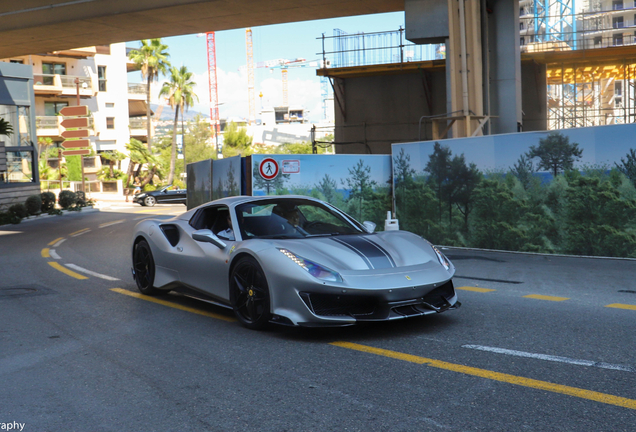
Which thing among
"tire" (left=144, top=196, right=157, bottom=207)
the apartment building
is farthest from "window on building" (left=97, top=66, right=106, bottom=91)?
"tire" (left=144, top=196, right=157, bottom=207)

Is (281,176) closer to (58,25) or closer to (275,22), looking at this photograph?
(275,22)

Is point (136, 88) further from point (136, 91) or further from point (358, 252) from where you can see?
point (358, 252)

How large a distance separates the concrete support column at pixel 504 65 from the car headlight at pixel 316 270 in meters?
12.9

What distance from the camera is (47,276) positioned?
1022 centimetres

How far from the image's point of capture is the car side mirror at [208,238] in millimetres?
6348

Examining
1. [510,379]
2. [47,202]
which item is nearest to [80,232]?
[47,202]

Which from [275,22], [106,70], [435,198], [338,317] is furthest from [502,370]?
[106,70]

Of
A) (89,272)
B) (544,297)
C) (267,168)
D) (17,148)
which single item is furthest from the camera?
(17,148)

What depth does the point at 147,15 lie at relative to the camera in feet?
66.0

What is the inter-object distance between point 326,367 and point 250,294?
4.65 ft

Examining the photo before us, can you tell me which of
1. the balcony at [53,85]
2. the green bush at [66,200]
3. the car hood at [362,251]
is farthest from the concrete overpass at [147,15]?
the balcony at [53,85]

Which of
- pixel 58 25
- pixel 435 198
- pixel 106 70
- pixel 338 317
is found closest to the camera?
pixel 338 317

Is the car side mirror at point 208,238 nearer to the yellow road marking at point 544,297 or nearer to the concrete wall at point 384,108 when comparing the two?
the yellow road marking at point 544,297

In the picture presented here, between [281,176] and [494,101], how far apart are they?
23.6 feet
